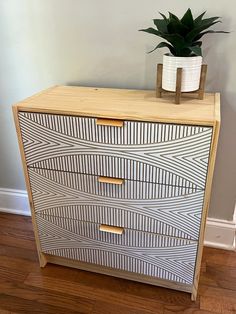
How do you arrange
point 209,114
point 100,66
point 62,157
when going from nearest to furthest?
1. point 209,114
2. point 62,157
3. point 100,66

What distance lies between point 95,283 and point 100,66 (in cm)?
106

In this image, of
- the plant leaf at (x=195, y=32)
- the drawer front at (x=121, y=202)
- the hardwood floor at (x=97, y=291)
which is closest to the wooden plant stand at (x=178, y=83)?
the plant leaf at (x=195, y=32)

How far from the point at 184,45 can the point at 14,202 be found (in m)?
1.41

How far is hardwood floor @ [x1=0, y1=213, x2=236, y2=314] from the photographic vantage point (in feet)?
4.27

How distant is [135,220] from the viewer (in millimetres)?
1221

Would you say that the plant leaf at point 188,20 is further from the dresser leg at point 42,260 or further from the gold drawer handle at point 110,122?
the dresser leg at point 42,260

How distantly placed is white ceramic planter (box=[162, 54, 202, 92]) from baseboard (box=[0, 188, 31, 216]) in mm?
1173

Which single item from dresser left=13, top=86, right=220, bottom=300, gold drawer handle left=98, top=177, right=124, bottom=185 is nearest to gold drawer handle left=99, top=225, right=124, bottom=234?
dresser left=13, top=86, right=220, bottom=300

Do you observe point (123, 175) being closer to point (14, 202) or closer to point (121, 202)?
point (121, 202)

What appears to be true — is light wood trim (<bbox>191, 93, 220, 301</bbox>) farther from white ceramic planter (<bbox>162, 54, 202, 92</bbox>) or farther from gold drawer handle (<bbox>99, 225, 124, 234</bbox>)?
gold drawer handle (<bbox>99, 225, 124, 234</bbox>)

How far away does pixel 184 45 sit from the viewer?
1.07m

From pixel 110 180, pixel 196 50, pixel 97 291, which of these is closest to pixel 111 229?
pixel 110 180

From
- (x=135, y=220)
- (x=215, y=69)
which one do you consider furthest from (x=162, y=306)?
(x=215, y=69)

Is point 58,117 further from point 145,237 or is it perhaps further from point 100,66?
point 145,237
